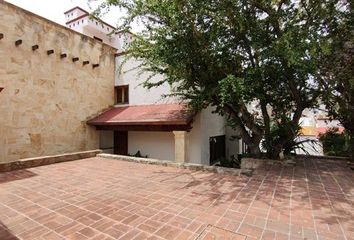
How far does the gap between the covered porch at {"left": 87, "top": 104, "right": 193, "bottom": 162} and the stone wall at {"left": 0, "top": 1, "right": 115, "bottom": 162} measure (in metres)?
1.13

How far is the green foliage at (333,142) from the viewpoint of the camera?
10.6 meters

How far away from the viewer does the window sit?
44.8 ft

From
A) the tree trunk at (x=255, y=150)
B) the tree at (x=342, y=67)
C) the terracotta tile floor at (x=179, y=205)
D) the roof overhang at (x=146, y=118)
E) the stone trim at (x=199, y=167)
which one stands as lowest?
the terracotta tile floor at (x=179, y=205)

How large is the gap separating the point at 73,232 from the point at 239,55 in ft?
21.9

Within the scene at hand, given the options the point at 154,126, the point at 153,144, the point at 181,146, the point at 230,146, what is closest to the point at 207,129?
the point at 181,146

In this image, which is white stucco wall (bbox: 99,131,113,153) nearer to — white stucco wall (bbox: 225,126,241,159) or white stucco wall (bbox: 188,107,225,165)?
white stucco wall (bbox: 188,107,225,165)

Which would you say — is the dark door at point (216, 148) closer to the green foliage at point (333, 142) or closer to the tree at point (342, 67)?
the green foliage at point (333, 142)

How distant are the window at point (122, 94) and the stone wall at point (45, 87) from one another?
0.95 metres

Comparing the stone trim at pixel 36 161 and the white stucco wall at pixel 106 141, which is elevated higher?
the white stucco wall at pixel 106 141

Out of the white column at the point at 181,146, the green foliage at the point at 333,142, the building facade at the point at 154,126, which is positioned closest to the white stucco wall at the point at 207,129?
the building facade at the point at 154,126

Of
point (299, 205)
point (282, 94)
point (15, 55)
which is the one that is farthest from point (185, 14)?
point (15, 55)

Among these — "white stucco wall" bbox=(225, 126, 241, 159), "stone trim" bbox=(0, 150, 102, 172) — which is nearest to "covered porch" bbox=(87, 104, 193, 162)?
"stone trim" bbox=(0, 150, 102, 172)

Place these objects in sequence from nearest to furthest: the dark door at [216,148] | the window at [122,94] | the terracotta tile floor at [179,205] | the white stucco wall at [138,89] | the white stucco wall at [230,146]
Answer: the terracotta tile floor at [179,205], the white stucco wall at [138,89], the dark door at [216,148], the window at [122,94], the white stucco wall at [230,146]

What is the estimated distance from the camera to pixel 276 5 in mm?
6980
